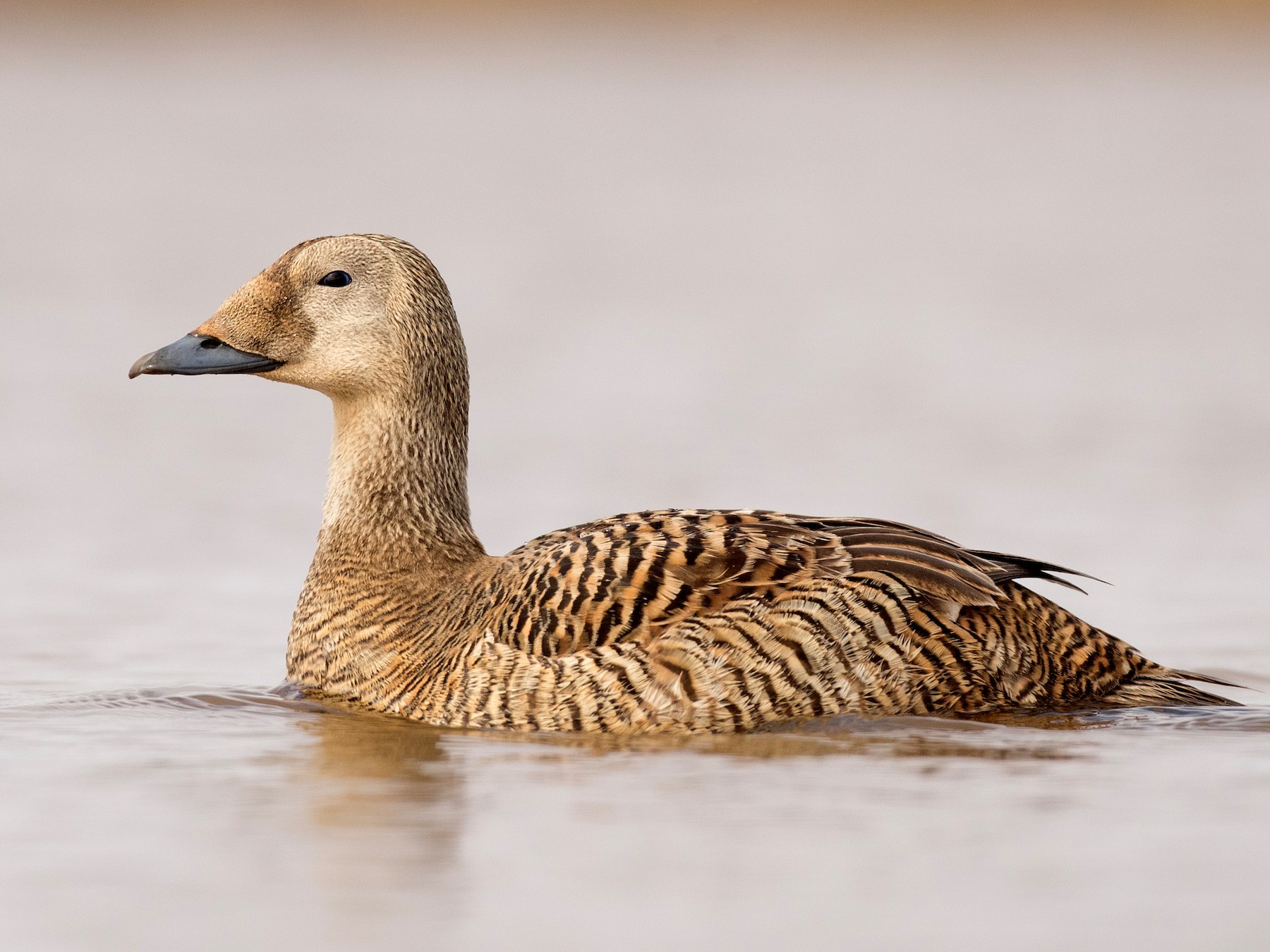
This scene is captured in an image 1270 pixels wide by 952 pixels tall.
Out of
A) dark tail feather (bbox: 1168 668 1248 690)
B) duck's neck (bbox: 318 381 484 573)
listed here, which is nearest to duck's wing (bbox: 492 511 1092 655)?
dark tail feather (bbox: 1168 668 1248 690)

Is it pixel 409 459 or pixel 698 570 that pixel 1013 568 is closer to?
pixel 698 570

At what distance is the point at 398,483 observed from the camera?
8367 millimetres

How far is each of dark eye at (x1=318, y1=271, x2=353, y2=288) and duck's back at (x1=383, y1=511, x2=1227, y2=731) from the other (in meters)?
1.45

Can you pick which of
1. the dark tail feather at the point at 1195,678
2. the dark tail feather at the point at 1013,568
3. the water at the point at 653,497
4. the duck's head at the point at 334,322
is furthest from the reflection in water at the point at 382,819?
the dark tail feather at the point at 1195,678

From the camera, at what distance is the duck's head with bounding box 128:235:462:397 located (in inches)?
322

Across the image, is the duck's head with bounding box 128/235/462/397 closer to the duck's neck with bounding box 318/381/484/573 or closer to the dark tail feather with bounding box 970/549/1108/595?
the duck's neck with bounding box 318/381/484/573

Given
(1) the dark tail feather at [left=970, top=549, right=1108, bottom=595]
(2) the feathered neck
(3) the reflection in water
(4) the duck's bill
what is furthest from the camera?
(2) the feathered neck

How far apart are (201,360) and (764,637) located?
2506mm

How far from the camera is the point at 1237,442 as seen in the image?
42.7 feet

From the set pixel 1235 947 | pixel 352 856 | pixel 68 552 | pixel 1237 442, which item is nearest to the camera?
pixel 1235 947

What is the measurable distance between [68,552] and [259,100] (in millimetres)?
32901

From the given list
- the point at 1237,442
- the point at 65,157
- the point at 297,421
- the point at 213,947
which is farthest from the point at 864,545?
the point at 65,157

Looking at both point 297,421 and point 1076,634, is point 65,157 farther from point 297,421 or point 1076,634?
point 1076,634

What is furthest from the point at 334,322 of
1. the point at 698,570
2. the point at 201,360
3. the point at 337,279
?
the point at 698,570
